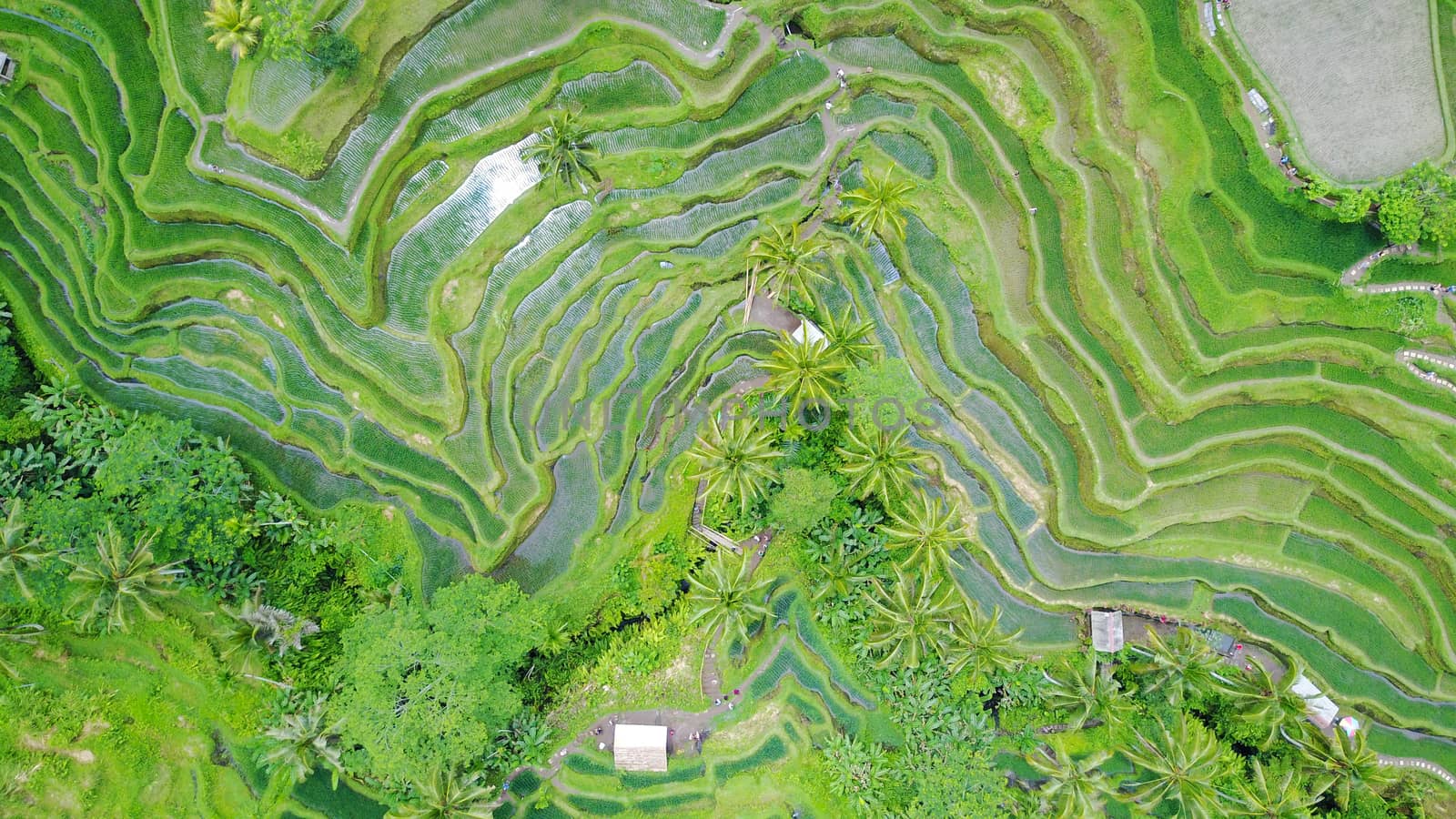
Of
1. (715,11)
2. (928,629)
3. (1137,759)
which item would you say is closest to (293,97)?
(715,11)

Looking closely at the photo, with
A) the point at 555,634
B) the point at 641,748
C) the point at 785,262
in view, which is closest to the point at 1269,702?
the point at 641,748

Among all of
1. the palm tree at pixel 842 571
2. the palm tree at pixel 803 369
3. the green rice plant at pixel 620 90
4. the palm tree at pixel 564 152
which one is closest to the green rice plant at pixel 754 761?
the palm tree at pixel 842 571

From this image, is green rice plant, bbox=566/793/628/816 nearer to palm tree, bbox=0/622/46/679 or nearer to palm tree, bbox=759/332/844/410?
palm tree, bbox=759/332/844/410

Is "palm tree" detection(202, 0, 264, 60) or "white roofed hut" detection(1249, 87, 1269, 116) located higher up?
"palm tree" detection(202, 0, 264, 60)

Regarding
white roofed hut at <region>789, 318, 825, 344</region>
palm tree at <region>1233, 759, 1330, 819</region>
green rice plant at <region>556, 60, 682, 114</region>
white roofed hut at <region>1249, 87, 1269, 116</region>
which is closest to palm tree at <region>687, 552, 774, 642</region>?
white roofed hut at <region>789, 318, 825, 344</region>

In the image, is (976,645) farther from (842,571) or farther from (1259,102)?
(1259,102)
